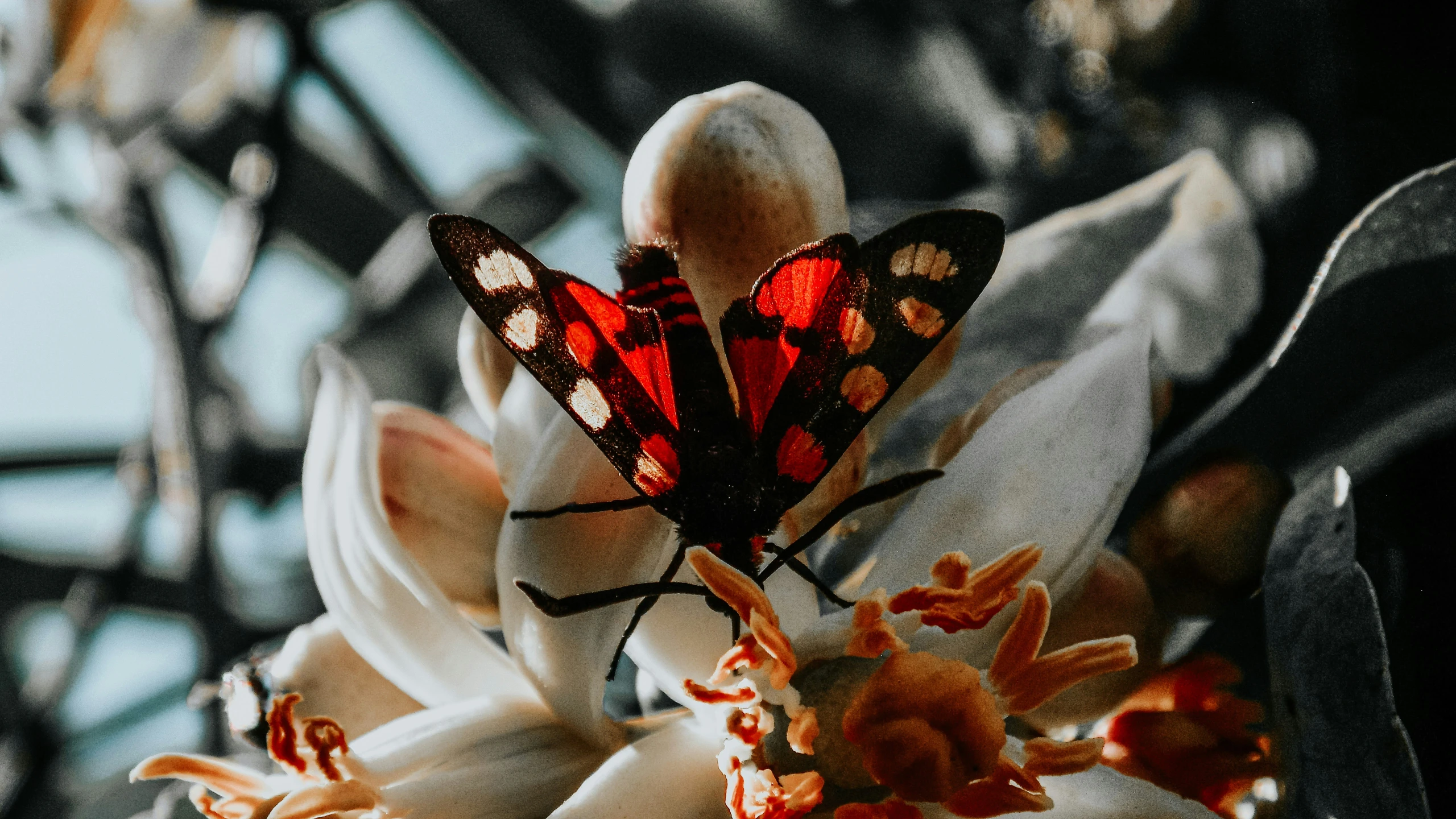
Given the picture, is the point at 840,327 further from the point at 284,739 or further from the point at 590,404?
the point at 284,739

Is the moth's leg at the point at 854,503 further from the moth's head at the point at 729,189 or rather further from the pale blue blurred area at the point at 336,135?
the pale blue blurred area at the point at 336,135

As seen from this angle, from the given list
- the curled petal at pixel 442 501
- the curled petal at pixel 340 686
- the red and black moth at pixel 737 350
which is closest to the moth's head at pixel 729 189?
the red and black moth at pixel 737 350

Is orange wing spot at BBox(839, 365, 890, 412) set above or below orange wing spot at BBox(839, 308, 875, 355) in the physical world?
below

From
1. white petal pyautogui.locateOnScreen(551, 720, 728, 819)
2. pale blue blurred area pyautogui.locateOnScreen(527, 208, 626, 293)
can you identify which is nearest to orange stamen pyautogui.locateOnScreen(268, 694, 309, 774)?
white petal pyautogui.locateOnScreen(551, 720, 728, 819)

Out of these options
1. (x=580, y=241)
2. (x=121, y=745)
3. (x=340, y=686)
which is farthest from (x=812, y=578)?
(x=121, y=745)

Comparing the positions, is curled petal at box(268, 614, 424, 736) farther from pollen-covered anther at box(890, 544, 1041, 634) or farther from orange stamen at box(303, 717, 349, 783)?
pollen-covered anther at box(890, 544, 1041, 634)

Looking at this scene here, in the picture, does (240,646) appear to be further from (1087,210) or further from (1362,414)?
(1362,414)
